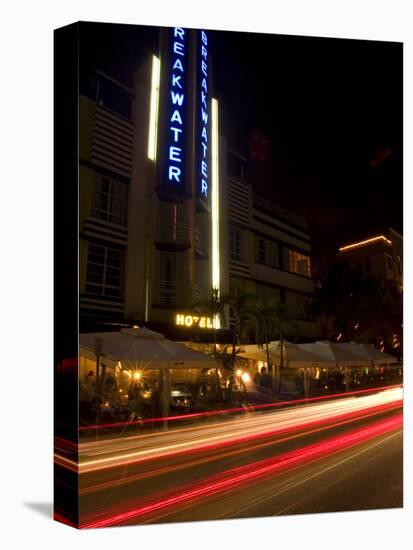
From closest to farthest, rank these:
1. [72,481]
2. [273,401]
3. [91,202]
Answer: [72,481] → [91,202] → [273,401]

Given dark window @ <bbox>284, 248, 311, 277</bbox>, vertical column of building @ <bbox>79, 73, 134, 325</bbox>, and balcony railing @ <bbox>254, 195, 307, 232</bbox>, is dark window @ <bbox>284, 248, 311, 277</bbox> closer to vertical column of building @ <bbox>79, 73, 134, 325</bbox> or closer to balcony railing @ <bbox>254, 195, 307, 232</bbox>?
balcony railing @ <bbox>254, 195, 307, 232</bbox>

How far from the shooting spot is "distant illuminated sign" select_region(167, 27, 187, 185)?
793 centimetres

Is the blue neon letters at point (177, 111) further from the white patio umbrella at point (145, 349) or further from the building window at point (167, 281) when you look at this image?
the white patio umbrella at point (145, 349)

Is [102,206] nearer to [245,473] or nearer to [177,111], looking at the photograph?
[177,111]

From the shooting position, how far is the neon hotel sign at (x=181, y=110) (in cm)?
793

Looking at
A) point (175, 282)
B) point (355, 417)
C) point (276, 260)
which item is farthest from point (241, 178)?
point (355, 417)

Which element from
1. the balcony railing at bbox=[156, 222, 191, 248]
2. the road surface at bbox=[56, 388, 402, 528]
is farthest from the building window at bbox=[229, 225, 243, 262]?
the road surface at bbox=[56, 388, 402, 528]

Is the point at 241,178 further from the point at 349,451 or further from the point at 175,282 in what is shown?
the point at 349,451

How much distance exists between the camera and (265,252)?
8242 millimetres

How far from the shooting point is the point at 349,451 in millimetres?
8680

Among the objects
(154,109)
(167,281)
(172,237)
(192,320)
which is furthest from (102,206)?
(154,109)

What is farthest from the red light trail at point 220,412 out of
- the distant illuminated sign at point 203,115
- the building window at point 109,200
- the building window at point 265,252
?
the distant illuminated sign at point 203,115

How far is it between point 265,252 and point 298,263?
62cm
